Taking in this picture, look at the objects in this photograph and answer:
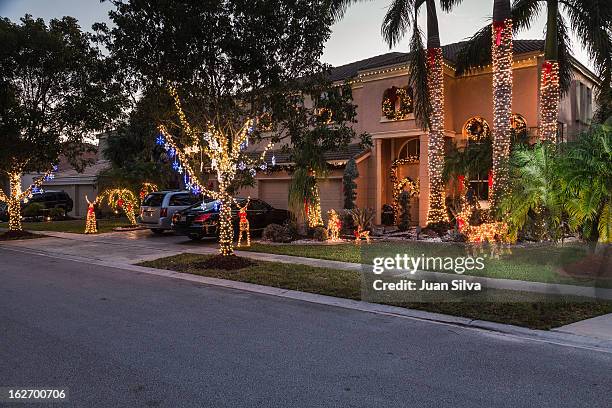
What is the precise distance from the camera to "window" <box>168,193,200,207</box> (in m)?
20.2

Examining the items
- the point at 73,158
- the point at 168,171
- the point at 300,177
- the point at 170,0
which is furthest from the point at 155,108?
the point at 168,171

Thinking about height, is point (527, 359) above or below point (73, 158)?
below

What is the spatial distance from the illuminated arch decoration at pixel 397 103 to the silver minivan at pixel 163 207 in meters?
8.70

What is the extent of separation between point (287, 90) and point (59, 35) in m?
11.5

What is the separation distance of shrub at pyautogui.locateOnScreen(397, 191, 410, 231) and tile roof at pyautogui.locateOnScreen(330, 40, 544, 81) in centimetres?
554

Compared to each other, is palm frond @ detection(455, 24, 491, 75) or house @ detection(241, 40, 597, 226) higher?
palm frond @ detection(455, 24, 491, 75)

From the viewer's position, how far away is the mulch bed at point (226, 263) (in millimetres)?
12195

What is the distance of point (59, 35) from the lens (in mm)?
19297

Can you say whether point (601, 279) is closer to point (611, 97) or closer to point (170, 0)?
point (170, 0)

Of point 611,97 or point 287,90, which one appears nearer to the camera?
point 287,90

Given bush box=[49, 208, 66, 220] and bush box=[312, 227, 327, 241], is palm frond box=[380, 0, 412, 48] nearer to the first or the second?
bush box=[312, 227, 327, 241]

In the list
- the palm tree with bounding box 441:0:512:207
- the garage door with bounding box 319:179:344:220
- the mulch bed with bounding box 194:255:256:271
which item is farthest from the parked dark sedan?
the palm tree with bounding box 441:0:512:207

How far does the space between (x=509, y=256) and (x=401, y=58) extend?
11725 mm

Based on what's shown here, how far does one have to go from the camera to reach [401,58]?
2173cm
